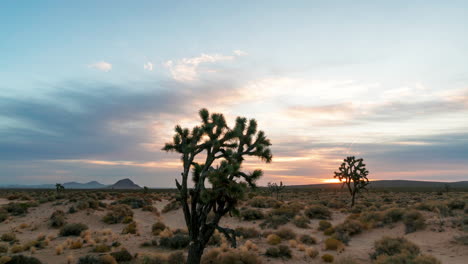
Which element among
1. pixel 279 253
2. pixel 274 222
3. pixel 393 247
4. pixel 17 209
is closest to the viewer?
pixel 393 247

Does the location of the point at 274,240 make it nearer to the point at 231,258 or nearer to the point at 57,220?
the point at 231,258

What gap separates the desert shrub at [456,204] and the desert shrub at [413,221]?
5.87m

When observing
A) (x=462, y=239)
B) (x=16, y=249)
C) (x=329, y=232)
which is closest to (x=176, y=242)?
(x=16, y=249)

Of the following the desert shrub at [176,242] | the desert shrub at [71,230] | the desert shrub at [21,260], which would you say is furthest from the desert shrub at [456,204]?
the desert shrub at [71,230]

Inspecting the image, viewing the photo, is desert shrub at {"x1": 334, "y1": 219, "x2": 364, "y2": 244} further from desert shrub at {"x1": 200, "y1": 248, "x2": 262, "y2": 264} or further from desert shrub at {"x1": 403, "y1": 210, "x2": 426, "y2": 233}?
desert shrub at {"x1": 200, "y1": 248, "x2": 262, "y2": 264}

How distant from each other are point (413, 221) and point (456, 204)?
6.98m

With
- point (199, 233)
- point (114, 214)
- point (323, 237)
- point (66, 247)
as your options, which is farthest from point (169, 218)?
point (199, 233)

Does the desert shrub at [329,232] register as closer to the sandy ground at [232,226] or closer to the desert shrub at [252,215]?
the sandy ground at [232,226]

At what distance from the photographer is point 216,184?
10609 millimetres

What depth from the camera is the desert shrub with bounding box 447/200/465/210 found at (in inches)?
921

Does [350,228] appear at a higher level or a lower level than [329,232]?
higher

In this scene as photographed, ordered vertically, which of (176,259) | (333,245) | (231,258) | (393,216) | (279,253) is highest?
(393,216)

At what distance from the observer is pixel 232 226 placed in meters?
26.6

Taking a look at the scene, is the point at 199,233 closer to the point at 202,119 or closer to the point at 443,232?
the point at 202,119
